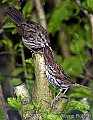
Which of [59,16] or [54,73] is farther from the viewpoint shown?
[59,16]

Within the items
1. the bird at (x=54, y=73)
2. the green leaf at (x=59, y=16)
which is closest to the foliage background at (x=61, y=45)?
the green leaf at (x=59, y=16)

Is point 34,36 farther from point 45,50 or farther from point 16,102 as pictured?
point 16,102

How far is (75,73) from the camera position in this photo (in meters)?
4.11

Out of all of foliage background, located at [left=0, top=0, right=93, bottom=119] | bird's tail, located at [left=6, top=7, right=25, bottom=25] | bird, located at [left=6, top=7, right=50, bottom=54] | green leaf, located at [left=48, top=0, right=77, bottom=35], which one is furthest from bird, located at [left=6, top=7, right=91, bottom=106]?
green leaf, located at [left=48, top=0, right=77, bottom=35]

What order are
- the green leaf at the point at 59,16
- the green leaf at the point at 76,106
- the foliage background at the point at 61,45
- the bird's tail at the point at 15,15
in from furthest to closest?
the green leaf at the point at 59,16, the foliage background at the point at 61,45, the bird's tail at the point at 15,15, the green leaf at the point at 76,106

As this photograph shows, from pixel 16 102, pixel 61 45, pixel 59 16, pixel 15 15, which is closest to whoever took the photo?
pixel 16 102

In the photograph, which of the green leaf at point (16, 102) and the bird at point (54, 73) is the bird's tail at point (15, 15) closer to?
the bird at point (54, 73)

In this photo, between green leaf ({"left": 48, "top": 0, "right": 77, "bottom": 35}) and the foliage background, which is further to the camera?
green leaf ({"left": 48, "top": 0, "right": 77, "bottom": 35})

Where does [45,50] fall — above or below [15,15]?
below

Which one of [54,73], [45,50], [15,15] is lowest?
[54,73]

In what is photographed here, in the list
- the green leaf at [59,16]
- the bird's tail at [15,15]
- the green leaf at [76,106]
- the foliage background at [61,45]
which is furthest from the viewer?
the green leaf at [59,16]

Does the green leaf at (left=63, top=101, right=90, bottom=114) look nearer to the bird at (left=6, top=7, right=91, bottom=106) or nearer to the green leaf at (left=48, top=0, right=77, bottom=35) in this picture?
the bird at (left=6, top=7, right=91, bottom=106)

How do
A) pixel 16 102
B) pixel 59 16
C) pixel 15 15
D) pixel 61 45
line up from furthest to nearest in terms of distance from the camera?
pixel 61 45
pixel 59 16
pixel 15 15
pixel 16 102

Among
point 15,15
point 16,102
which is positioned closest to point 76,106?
point 16,102
